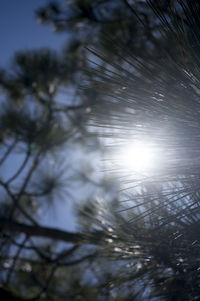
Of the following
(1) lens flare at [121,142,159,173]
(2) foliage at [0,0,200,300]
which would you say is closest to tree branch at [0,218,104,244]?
(2) foliage at [0,0,200,300]

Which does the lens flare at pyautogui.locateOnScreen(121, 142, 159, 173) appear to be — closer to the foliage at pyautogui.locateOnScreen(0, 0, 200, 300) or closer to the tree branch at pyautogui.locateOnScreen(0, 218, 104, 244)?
the foliage at pyautogui.locateOnScreen(0, 0, 200, 300)

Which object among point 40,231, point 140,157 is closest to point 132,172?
point 140,157

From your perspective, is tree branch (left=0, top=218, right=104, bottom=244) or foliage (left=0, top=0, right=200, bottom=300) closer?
foliage (left=0, top=0, right=200, bottom=300)

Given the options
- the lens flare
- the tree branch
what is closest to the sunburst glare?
the lens flare

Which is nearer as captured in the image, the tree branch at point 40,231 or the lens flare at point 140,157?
the lens flare at point 140,157

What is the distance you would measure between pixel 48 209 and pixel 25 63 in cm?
97

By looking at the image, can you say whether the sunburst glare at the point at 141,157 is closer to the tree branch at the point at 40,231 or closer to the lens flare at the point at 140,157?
the lens flare at the point at 140,157

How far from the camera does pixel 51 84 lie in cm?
182

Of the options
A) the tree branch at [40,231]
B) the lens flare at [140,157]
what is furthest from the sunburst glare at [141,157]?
the tree branch at [40,231]

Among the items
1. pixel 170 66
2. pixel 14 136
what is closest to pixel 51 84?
pixel 14 136

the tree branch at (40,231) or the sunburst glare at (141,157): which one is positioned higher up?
the sunburst glare at (141,157)

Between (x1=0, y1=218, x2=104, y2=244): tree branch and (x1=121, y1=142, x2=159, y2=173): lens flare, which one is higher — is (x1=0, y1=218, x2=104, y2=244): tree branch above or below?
below

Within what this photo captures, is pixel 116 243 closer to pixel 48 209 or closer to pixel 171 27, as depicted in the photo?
pixel 171 27

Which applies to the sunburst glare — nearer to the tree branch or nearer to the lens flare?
the lens flare
